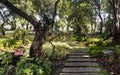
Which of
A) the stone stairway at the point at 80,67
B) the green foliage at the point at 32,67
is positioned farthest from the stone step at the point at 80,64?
the green foliage at the point at 32,67

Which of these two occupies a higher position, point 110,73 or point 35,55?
point 35,55

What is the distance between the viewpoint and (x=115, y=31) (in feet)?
53.3

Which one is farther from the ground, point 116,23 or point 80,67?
point 116,23

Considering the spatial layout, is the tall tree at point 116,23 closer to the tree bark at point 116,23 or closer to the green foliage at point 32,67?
the tree bark at point 116,23

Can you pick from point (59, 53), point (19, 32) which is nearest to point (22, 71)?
point (59, 53)

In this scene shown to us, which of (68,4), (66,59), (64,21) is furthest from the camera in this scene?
(64,21)

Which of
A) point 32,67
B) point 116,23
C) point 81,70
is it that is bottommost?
point 81,70

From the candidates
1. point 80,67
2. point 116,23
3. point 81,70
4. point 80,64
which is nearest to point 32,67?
point 81,70

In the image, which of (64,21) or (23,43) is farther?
(64,21)

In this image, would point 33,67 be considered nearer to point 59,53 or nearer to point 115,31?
point 59,53

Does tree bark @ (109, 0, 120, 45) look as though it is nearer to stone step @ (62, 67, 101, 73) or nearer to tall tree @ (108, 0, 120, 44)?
tall tree @ (108, 0, 120, 44)

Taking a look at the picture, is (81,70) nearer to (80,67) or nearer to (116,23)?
(80,67)

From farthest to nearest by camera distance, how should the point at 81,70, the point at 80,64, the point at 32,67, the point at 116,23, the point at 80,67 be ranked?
1. the point at 116,23
2. the point at 80,64
3. the point at 80,67
4. the point at 81,70
5. the point at 32,67

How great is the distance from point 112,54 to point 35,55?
4840 millimetres
